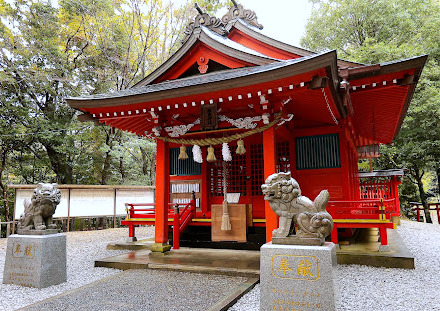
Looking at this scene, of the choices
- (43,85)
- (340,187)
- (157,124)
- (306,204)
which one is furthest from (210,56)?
(43,85)

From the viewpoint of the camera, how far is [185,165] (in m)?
9.03

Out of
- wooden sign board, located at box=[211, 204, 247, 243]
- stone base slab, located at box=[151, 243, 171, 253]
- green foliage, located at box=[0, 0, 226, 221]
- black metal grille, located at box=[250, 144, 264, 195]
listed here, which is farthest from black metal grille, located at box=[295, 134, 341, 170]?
green foliage, located at box=[0, 0, 226, 221]

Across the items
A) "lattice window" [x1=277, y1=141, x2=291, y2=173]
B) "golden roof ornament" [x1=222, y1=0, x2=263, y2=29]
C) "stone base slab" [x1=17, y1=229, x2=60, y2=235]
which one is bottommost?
"stone base slab" [x1=17, y1=229, x2=60, y2=235]

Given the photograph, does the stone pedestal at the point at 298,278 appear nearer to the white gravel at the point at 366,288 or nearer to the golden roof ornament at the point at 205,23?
the white gravel at the point at 366,288

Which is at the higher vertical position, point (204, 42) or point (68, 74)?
point (68, 74)

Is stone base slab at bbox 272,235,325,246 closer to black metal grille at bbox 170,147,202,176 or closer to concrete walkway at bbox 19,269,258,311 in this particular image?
concrete walkway at bbox 19,269,258,311

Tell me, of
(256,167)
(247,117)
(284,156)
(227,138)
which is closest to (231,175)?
(256,167)

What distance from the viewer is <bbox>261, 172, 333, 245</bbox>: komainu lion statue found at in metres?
3.37

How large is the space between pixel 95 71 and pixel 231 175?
444 inches

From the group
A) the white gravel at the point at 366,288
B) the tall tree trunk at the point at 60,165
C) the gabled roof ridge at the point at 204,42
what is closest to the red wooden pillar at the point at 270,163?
the white gravel at the point at 366,288

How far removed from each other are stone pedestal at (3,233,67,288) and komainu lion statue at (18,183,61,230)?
22 cm

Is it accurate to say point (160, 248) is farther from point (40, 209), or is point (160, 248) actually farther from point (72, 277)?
point (40, 209)

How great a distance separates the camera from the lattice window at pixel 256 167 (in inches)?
328

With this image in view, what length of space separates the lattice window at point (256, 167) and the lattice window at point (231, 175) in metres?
0.24
